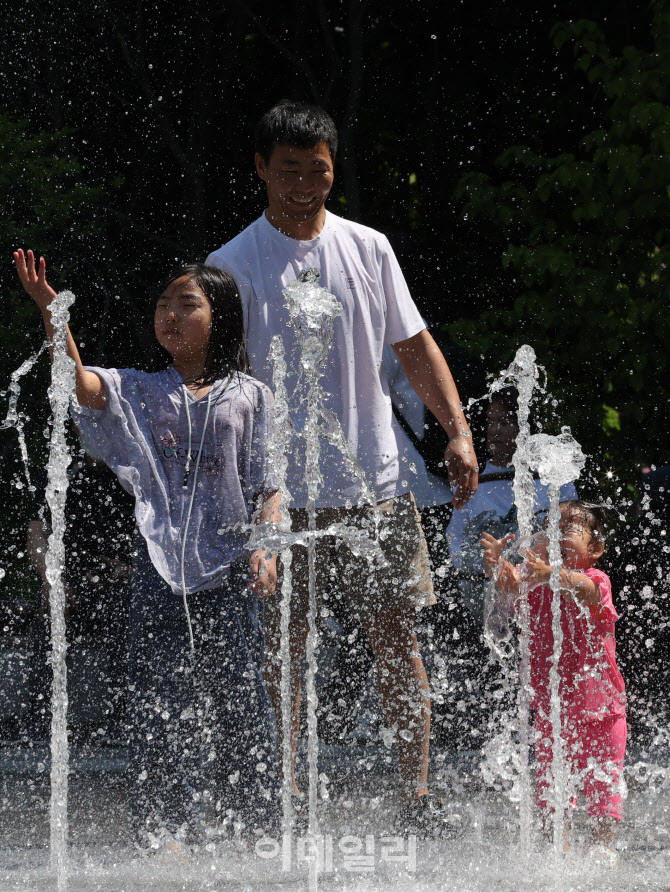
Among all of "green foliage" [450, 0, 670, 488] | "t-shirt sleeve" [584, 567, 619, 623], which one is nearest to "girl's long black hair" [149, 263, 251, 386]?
"t-shirt sleeve" [584, 567, 619, 623]

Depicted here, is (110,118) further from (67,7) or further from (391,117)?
(391,117)

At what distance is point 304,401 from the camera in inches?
99.5

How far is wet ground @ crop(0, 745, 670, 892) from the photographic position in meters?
2.23

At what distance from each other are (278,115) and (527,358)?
1.79m

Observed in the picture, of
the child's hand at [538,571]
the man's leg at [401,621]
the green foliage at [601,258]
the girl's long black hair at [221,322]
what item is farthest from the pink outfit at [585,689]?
the green foliage at [601,258]

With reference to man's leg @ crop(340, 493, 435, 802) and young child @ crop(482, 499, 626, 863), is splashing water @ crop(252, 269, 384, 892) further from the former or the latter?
young child @ crop(482, 499, 626, 863)

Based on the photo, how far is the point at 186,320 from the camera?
251 cm

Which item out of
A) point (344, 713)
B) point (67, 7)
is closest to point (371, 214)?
point (67, 7)

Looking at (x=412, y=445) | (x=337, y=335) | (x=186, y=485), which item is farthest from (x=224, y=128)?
(x=186, y=485)

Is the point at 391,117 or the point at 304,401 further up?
the point at 391,117

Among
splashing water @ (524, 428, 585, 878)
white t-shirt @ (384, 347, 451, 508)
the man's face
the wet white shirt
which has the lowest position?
splashing water @ (524, 428, 585, 878)

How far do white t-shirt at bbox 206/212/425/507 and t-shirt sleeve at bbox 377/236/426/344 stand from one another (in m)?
0.03

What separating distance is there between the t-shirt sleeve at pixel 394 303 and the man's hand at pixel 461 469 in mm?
276

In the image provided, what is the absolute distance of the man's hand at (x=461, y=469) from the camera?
2662 millimetres
